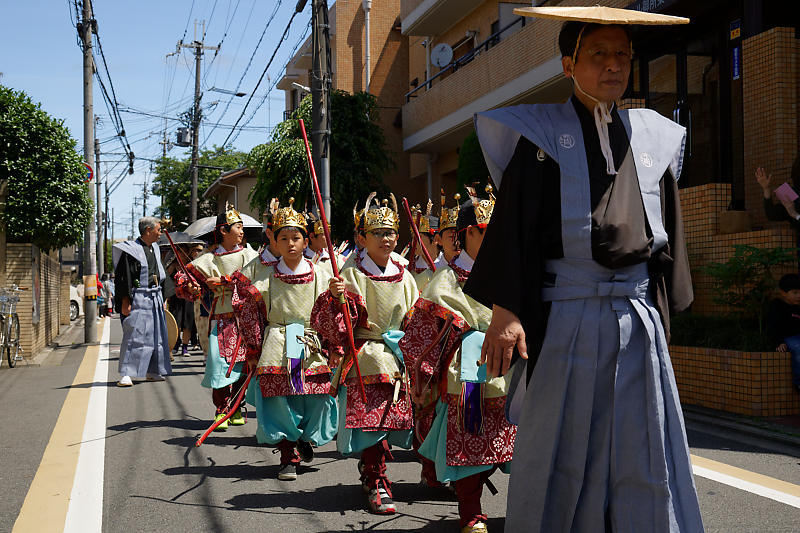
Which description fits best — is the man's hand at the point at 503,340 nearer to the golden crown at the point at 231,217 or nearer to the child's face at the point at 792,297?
the child's face at the point at 792,297

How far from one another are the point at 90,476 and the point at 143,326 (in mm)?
5672

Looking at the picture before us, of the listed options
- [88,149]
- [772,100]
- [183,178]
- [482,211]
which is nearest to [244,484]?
[482,211]

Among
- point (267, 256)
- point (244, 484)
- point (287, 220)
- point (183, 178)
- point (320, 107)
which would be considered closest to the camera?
point (244, 484)

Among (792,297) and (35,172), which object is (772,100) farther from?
(35,172)

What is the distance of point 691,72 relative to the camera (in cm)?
1339

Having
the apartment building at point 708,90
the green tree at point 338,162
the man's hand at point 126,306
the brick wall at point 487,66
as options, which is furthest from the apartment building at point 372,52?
the man's hand at point 126,306

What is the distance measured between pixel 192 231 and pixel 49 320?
964cm

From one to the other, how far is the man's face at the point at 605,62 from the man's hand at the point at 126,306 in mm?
9581

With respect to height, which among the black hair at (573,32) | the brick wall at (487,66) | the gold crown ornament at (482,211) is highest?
the brick wall at (487,66)

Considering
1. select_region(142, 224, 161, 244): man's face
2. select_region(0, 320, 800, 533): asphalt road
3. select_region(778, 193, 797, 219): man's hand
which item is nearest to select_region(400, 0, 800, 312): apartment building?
select_region(778, 193, 797, 219): man's hand

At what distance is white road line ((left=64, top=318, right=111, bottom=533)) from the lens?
5.00m

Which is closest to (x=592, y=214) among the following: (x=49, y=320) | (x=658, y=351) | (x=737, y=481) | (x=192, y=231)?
(x=658, y=351)

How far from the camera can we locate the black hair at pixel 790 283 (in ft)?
27.1

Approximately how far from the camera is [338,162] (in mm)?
22953
